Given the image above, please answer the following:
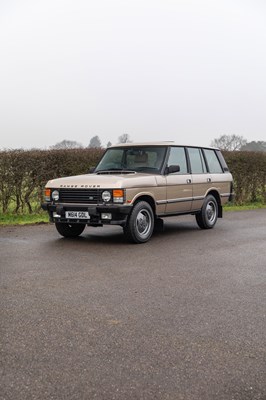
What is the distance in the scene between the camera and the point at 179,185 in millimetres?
9883

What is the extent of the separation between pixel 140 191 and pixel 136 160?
1.15m

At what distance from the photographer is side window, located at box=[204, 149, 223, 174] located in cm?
1127

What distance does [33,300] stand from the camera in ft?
16.7

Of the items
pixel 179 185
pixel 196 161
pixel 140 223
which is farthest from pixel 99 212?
pixel 196 161

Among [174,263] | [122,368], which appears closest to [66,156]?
[174,263]

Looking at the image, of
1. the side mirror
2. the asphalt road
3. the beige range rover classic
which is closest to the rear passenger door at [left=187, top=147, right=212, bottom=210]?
the beige range rover classic

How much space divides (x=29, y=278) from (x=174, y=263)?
2.17 metres

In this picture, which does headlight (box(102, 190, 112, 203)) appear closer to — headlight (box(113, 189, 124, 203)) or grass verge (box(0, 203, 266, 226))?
headlight (box(113, 189, 124, 203))

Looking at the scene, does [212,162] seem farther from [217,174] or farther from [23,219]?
[23,219]

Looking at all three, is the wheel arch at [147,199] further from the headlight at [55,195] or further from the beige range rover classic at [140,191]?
the headlight at [55,195]

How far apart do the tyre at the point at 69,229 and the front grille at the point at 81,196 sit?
71 centimetres

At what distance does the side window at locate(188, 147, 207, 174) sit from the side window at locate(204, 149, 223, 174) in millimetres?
283

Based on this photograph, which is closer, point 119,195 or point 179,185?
point 119,195

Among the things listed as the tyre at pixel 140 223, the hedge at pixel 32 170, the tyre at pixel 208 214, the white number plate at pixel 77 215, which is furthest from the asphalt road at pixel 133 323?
the hedge at pixel 32 170
